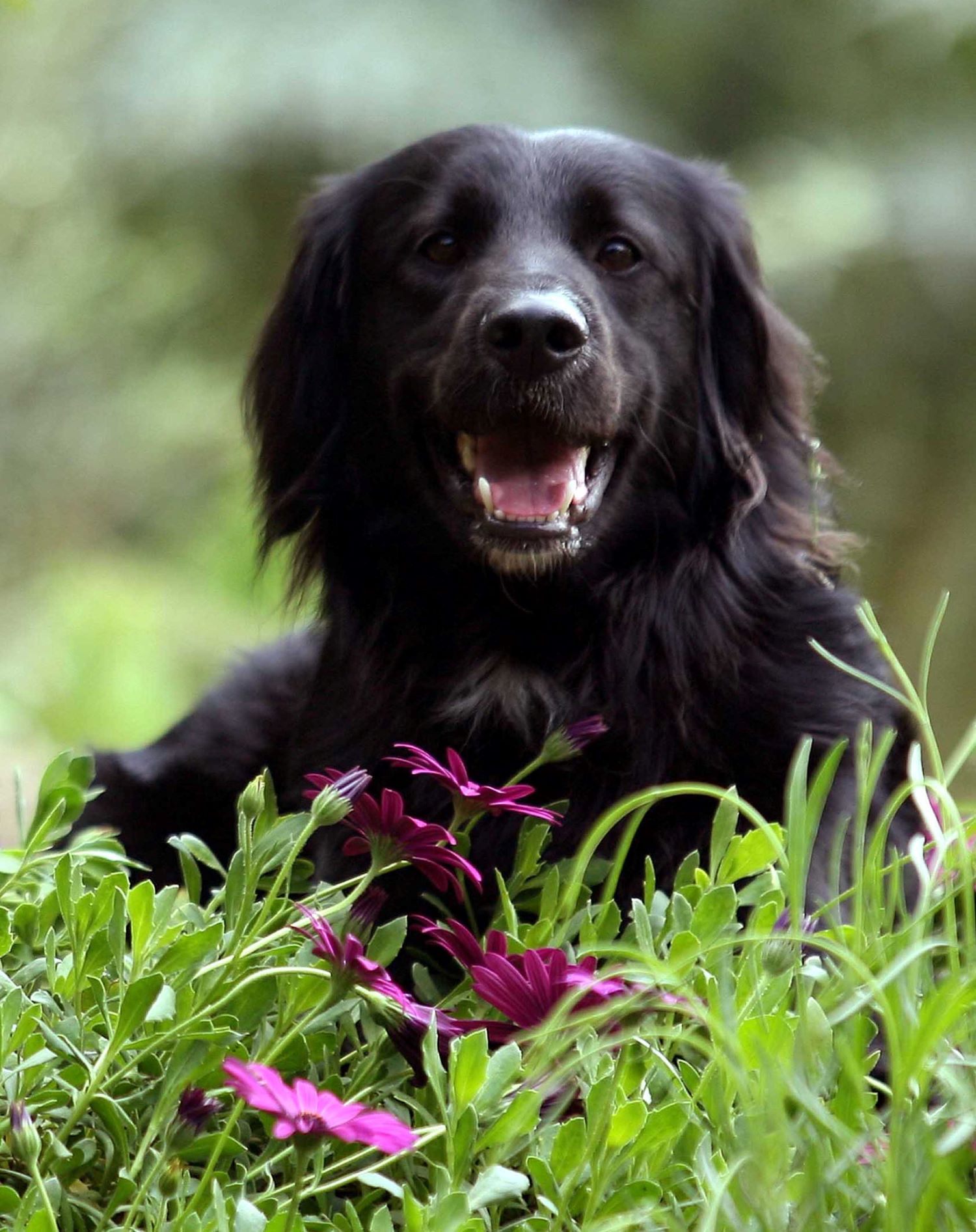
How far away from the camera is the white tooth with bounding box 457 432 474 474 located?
2283mm

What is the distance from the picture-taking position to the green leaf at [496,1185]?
3.14 feet

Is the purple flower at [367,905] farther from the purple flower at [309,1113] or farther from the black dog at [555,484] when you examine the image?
the black dog at [555,484]

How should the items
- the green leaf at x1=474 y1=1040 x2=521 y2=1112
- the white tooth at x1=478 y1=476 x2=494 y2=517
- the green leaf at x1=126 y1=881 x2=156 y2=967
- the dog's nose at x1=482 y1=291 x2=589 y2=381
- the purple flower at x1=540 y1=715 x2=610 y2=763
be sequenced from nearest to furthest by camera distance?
the green leaf at x1=474 y1=1040 x2=521 y2=1112 → the green leaf at x1=126 y1=881 x2=156 y2=967 → the purple flower at x1=540 y1=715 x2=610 y2=763 → the dog's nose at x1=482 y1=291 x2=589 y2=381 → the white tooth at x1=478 y1=476 x2=494 y2=517

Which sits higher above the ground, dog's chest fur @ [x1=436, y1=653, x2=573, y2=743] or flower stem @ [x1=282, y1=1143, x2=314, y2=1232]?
flower stem @ [x1=282, y1=1143, x2=314, y2=1232]

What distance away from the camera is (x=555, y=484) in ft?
7.29

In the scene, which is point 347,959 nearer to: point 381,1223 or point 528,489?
point 381,1223

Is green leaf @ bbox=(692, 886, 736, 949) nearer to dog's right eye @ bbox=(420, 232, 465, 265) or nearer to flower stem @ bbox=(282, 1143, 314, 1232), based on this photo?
flower stem @ bbox=(282, 1143, 314, 1232)

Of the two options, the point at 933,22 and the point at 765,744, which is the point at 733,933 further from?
the point at 933,22

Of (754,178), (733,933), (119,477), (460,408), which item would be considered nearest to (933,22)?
(754,178)

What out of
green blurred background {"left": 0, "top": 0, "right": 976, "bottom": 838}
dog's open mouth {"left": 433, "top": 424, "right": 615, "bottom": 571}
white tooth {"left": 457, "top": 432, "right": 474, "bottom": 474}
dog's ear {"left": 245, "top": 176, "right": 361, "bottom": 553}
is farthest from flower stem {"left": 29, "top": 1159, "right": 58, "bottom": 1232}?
green blurred background {"left": 0, "top": 0, "right": 976, "bottom": 838}

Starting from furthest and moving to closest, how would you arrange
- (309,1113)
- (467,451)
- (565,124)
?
(565,124), (467,451), (309,1113)

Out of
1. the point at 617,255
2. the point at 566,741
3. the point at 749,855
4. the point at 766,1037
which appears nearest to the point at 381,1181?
the point at 766,1037

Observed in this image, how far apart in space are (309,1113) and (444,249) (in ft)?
5.72

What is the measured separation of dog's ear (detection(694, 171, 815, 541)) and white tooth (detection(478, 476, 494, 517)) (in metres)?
0.39
